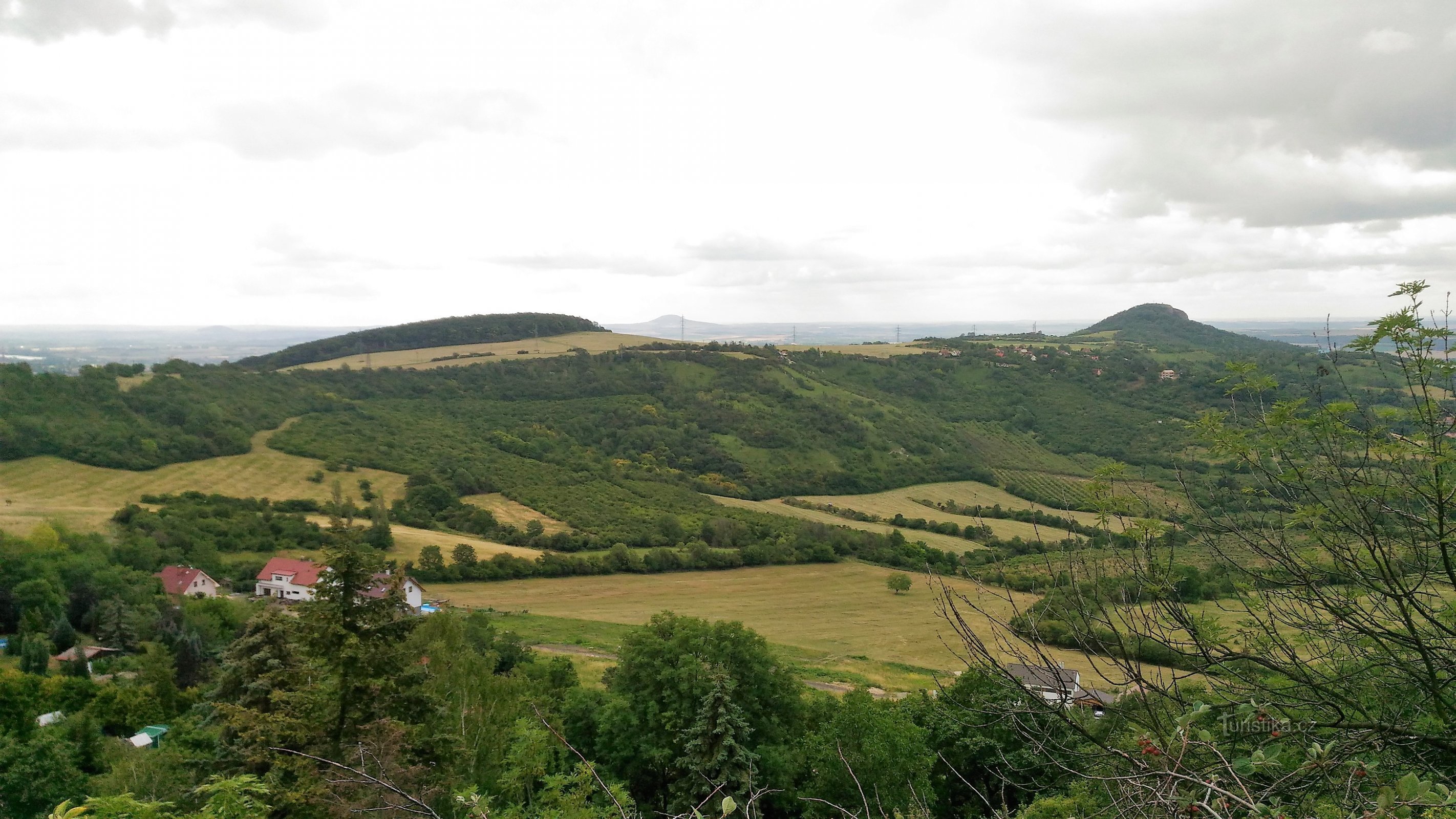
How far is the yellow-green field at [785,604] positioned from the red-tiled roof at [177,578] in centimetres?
1350

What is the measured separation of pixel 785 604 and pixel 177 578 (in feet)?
116

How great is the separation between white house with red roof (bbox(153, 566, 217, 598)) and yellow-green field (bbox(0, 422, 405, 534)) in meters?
9.64

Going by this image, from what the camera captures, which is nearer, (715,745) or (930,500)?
(715,745)

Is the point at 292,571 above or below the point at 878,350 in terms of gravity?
below

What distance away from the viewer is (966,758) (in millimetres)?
20828

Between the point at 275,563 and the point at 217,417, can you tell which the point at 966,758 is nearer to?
the point at 275,563

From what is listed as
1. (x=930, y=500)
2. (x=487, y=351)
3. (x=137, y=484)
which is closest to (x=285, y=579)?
(x=137, y=484)

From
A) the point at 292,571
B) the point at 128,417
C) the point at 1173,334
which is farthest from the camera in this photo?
the point at 1173,334

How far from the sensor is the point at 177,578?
40.7 m

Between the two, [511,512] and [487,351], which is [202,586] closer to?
[511,512]

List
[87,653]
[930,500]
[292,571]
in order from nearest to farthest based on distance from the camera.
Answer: [87,653], [292,571], [930,500]

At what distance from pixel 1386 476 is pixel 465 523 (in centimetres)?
6243

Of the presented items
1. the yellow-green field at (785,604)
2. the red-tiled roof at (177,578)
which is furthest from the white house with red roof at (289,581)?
the red-tiled roof at (177,578)

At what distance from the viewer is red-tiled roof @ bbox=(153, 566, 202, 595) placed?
130 ft
